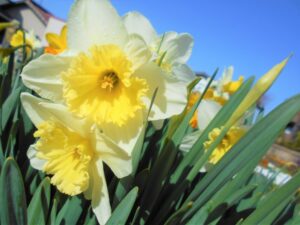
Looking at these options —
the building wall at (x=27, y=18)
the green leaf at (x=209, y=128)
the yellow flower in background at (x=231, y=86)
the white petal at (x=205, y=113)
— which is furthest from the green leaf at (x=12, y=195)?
the building wall at (x=27, y=18)

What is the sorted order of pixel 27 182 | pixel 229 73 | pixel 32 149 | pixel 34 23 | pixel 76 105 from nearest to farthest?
pixel 76 105
pixel 32 149
pixel 27 182
pixel 229 73
pixel 34 23

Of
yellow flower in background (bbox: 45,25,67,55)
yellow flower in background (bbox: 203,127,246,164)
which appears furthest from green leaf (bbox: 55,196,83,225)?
yellow flower in background (bbox: 45,25,67,55)

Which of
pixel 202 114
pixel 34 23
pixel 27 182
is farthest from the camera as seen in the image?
pixel 34 23

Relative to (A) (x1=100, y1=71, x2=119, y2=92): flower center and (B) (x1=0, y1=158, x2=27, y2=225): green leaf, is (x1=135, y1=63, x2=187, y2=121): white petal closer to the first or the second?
(A) (x1=100, y1=71, x2=119, y2=92): flower center

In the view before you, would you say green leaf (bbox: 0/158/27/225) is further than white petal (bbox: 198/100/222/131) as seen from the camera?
No

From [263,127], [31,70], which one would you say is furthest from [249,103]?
[31,70]

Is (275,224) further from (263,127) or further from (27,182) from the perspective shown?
(27,182)
